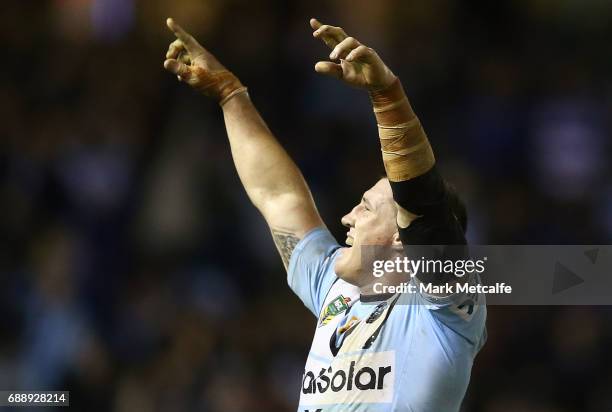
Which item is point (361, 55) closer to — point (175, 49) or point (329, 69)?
point (329, 69)

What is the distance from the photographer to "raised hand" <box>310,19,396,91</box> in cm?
311

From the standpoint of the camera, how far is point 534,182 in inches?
305

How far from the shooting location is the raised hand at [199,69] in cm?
445

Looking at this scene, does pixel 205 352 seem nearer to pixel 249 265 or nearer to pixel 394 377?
pixel 249 265

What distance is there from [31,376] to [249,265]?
1.69m

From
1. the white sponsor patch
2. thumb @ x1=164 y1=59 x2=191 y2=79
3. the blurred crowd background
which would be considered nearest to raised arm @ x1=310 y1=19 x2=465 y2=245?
the white sponsor patch

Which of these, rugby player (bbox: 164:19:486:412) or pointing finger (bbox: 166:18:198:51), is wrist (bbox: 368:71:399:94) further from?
pointing finger (bbox: 166:18:198:51)

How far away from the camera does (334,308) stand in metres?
4.08

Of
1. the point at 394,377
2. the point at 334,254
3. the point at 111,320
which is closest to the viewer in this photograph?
the point at 394,377

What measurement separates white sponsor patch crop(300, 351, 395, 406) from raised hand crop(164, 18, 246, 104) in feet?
4.35

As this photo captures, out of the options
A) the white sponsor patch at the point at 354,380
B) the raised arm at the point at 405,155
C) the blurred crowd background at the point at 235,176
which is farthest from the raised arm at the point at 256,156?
the blurred crowd background at the point at 235,176

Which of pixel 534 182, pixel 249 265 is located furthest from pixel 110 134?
pixel 534 182

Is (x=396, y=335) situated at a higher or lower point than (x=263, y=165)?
lower

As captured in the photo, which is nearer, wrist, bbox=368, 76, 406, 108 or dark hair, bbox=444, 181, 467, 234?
wrist, bbox=368, 76, 406, 108
